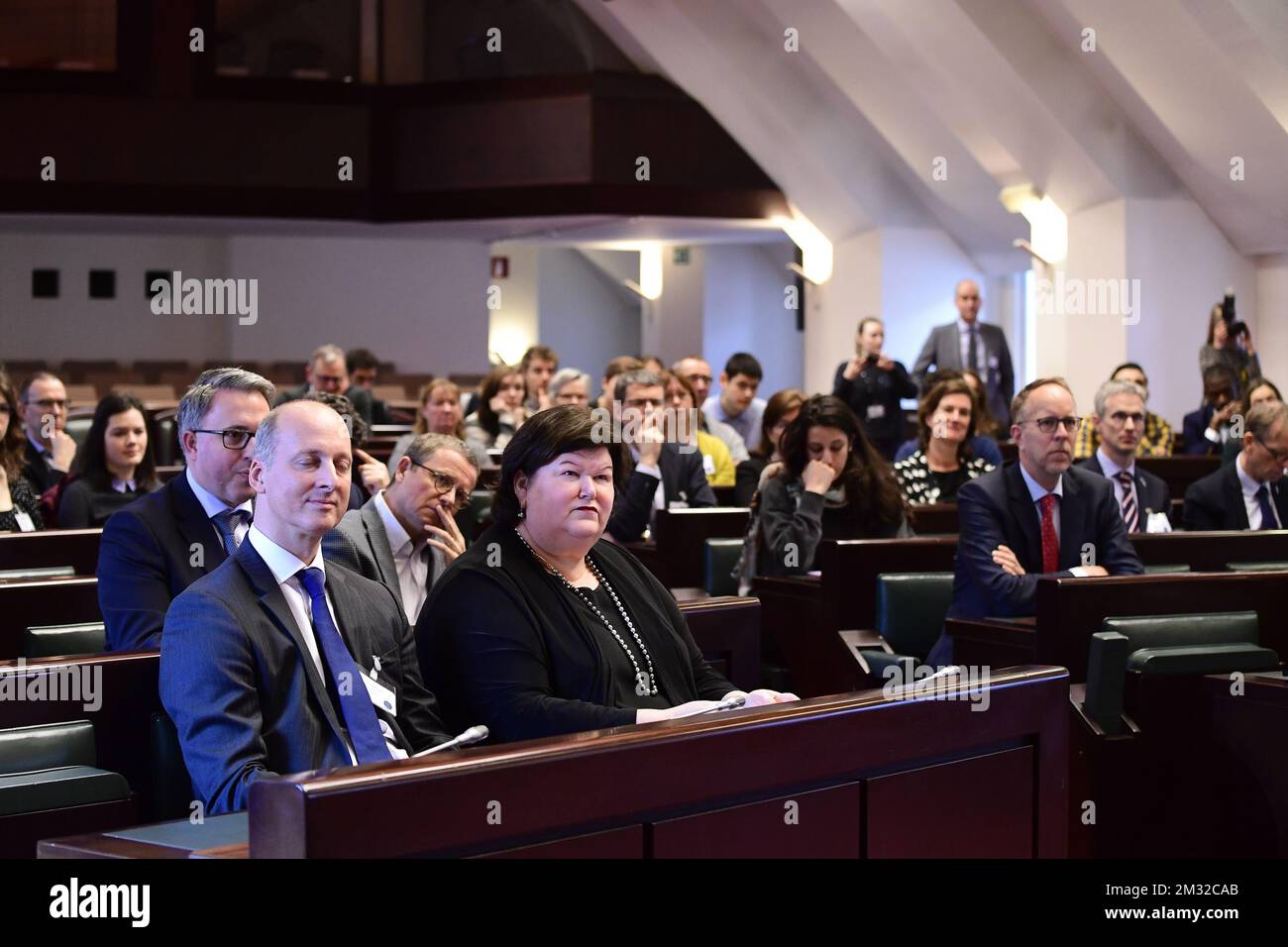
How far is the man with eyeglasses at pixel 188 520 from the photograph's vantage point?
10.7ft

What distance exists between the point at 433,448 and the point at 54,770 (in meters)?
1.36

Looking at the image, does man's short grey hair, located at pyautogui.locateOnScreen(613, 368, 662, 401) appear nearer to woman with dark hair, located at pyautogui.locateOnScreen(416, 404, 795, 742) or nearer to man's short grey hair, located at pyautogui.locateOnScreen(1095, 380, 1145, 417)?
man's short grey hair, located at pyautogui.locateOnScreen(1095, 380, 1145, 417)

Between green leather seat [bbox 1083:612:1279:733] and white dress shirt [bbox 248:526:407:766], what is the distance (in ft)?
6.10

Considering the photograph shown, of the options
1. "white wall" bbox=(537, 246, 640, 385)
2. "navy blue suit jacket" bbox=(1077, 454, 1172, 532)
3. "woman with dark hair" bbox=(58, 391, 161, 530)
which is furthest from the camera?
"white wall" bbox=(537, 246, 640, 385)

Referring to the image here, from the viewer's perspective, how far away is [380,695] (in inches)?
104

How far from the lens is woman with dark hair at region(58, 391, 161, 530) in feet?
17.3

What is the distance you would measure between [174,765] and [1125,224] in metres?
8.69

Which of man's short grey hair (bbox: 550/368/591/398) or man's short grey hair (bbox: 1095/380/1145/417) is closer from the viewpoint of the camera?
man's short grey hair (bbox: 1095/380/1145/417)

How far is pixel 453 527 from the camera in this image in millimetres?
3881

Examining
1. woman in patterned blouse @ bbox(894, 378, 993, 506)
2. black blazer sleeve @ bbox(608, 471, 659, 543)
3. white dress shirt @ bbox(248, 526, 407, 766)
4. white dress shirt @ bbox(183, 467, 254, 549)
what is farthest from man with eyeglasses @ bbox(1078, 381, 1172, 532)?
white dress shirt @ bbox(248, 526, 407, 766)

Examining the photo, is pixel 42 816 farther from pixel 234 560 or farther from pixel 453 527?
pixel 453 527

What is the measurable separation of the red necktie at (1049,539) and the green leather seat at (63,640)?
8.34ft

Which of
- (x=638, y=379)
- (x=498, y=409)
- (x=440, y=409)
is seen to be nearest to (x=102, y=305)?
(x=498, y=409)

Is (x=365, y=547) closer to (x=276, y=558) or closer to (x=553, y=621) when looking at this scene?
(x=553, y=621)
